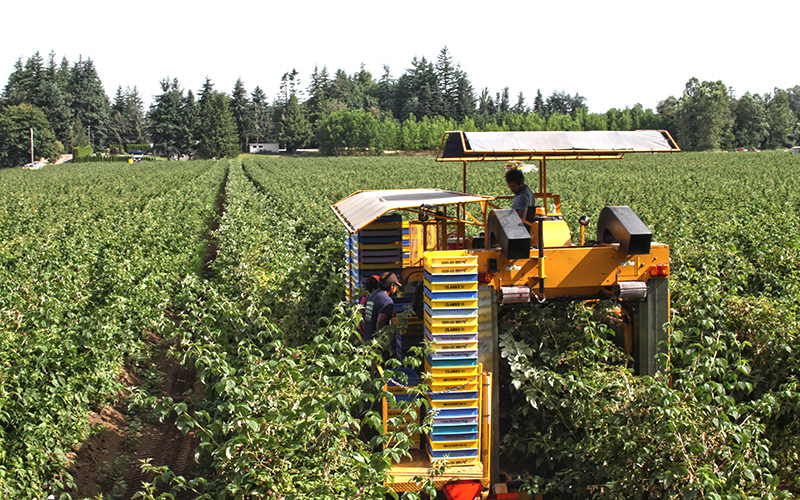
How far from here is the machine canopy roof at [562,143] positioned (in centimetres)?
609

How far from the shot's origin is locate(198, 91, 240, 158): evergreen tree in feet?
352

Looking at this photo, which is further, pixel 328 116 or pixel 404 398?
pixel 328 116

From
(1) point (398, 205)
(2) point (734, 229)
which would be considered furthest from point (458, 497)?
(2) point (734, 229)

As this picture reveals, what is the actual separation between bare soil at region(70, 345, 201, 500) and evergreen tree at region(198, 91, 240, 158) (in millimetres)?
103320

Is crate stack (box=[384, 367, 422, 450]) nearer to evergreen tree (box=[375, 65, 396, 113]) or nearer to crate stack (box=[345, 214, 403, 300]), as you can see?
crate stack (box=[345, 214, 403, 300])

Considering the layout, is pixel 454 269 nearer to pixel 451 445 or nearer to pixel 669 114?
pixel 451 445

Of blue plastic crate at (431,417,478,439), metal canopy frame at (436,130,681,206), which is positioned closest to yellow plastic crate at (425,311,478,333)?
blue plastic crate at (431,417,478,439)

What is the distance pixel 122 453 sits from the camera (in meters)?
7.34

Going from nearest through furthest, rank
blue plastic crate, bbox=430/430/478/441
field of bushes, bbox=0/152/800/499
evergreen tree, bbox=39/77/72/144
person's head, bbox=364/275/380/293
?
1. field of bushes, bbox=0/152/800/499
2. blue plastic crate, bbox=430/430/478/441
3. person's head, bbox=364/275/380/293
4. evergreen tree, bbox=39/77/72/144

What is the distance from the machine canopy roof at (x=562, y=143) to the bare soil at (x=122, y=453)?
4271mm

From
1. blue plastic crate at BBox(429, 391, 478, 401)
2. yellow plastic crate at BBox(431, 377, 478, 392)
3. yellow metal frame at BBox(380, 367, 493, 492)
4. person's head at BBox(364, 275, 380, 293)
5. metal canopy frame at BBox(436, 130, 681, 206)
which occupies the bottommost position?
yellow metal frame at BBox(380, 367, 493, 492)

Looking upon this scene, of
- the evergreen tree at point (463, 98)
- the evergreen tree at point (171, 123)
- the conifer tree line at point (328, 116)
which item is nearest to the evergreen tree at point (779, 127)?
the conifer tree line at point (328, 116)

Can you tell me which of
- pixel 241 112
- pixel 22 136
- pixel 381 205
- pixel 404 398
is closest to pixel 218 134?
pixel 241 112

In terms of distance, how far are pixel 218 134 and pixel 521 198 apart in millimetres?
106163
